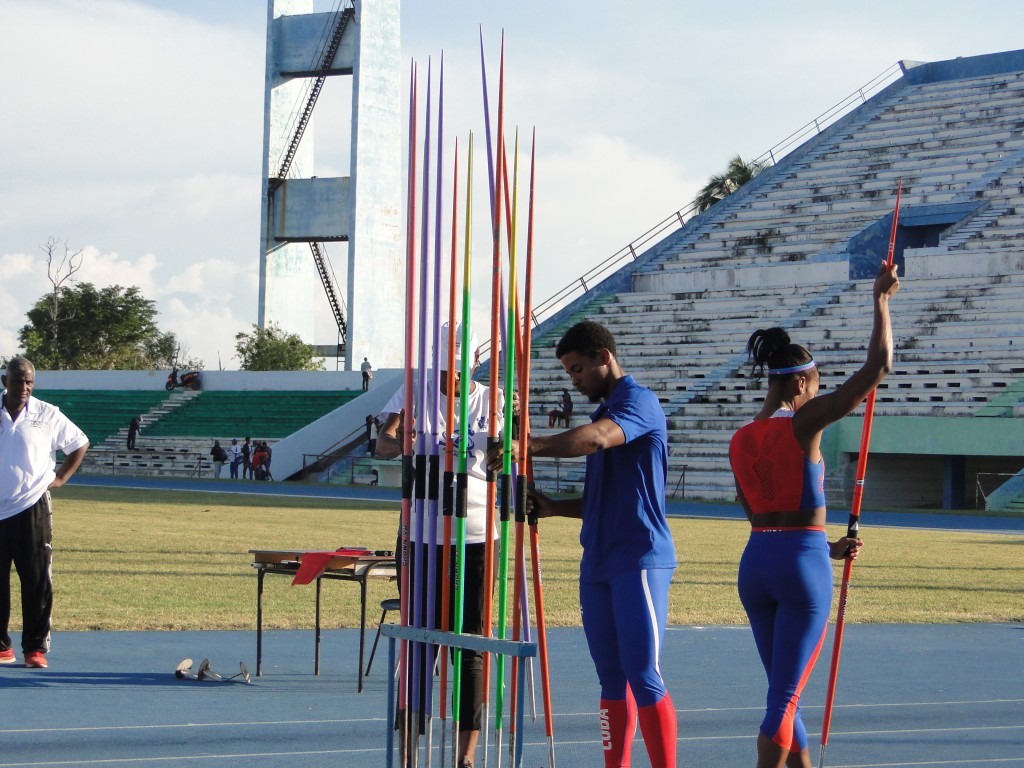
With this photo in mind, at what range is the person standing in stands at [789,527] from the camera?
5.16m

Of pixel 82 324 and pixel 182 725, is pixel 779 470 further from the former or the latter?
pixel 82 324

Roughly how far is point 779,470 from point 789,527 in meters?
0.20

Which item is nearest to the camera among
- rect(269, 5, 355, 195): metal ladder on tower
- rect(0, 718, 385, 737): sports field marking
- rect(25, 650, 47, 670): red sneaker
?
rect(0, 718, 385, 737): sports field marking

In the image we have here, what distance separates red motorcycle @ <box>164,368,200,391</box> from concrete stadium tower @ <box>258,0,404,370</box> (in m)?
5.46

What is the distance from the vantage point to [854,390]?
5.04m

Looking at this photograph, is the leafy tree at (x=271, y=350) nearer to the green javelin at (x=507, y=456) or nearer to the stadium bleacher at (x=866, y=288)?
the stadium bleacher at (x=866, y=288)

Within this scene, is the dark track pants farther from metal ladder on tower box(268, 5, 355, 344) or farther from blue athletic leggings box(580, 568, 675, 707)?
metal ladder on tower box(268, 5, 355, 344)

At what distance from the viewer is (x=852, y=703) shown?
27.3ft

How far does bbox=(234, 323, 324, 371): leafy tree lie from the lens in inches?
2106

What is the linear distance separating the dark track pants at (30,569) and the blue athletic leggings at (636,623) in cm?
453

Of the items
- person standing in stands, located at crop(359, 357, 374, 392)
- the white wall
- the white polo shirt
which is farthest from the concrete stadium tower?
the white polo shirt

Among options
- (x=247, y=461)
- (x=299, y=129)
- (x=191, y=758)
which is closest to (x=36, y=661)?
(x=191, y=758)

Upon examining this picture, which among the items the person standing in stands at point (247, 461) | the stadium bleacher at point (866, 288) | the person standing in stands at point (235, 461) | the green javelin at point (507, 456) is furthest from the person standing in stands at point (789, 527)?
the person standing in stands at point (235, 461)

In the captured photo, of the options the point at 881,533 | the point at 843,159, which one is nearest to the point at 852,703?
the point at 881,533
